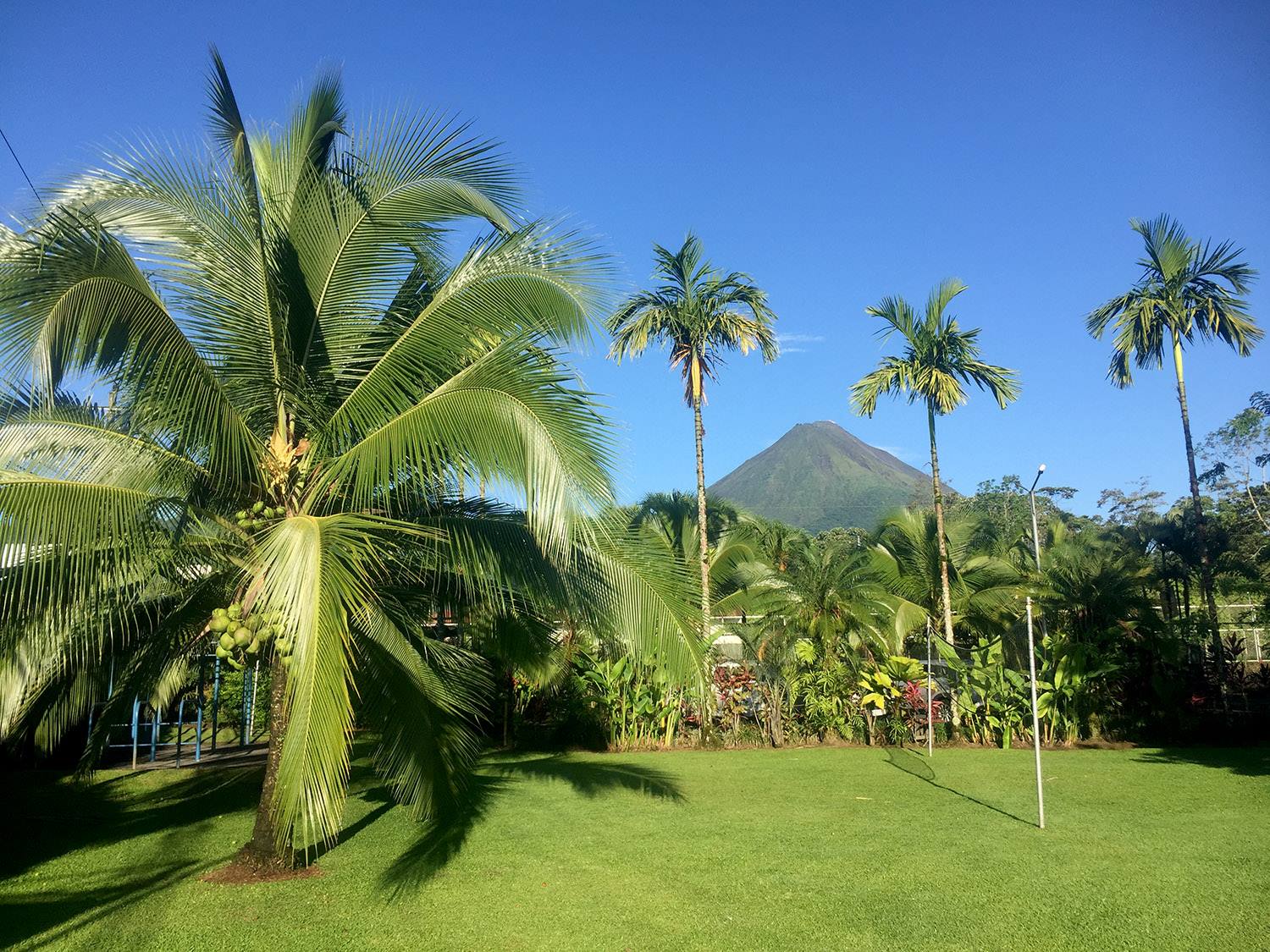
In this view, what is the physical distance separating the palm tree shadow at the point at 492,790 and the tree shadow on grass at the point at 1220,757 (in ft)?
22.9

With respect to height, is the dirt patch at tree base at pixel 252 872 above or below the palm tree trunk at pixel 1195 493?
below

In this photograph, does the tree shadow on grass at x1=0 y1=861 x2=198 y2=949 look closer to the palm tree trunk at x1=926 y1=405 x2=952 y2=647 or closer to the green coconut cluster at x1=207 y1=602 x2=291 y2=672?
the green coconut cluster at x1=207 y1=602 x2=291 y2=672

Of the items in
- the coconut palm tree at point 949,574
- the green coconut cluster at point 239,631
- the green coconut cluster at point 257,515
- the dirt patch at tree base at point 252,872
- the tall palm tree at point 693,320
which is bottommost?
the dirt patch at tree base at point 252,872

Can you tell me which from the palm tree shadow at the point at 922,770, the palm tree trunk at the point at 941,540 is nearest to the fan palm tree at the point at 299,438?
the palm tree shadow at the point at 922,770

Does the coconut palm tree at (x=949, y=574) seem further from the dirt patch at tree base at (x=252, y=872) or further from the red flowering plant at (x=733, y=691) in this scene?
the dirt patch at tree base at (x=252, y=872)

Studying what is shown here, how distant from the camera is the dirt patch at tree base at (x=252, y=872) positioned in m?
6.64

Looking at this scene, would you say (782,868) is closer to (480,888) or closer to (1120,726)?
(480,888)

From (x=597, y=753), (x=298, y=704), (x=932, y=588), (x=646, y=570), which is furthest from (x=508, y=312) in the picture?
(x=932, y=588)

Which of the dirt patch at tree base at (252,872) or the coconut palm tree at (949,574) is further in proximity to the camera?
the coconut palm tree at (949,574)

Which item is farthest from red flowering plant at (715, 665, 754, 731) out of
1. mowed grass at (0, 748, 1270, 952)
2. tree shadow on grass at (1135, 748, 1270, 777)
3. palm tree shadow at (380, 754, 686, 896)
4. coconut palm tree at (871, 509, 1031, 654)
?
coconut palm tree at (871, 509, 1031, 654)

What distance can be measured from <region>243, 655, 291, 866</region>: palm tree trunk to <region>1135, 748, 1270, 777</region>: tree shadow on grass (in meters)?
11.0

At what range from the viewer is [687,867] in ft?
23.2

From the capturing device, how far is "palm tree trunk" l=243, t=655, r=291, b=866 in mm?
6629

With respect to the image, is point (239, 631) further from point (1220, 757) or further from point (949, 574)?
point (949, 574)
